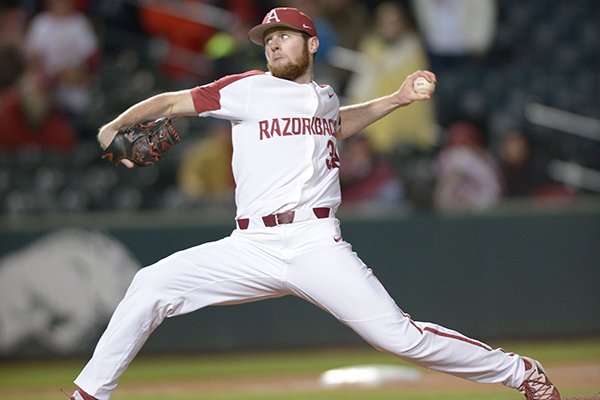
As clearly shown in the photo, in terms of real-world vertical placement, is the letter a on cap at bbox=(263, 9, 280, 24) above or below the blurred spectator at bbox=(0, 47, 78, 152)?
above

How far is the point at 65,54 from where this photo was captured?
1070 cm

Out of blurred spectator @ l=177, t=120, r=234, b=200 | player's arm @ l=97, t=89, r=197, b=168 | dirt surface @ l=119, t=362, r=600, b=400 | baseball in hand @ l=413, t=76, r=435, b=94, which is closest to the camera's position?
player's arm @ l=97, t=89, r=197, b=168

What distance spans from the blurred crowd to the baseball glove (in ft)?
16.7

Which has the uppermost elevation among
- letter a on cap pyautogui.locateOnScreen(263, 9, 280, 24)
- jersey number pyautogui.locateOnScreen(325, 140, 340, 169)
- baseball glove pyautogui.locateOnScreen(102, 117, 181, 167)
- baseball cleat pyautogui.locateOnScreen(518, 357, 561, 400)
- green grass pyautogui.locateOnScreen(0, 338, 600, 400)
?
letter a on cap pyautogui.locateOnScreen(263, 9, 280, 24)

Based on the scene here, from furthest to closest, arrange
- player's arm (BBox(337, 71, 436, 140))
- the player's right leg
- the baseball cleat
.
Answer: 1. player's arm (BBox(337, 71, 436, 140))
2. the baseball cleat
3. the player's right leg

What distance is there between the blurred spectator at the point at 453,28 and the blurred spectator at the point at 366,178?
1.85 metres

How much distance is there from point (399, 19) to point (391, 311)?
6470 millimetres

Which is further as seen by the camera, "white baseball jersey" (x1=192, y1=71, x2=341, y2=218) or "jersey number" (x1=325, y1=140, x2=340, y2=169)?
"jersey number" (x1=325, y1=140, x2=340, y2=169)

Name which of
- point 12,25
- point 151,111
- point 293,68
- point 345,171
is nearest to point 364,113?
point 293,68

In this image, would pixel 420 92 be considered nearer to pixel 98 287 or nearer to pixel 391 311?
pixel 391 311

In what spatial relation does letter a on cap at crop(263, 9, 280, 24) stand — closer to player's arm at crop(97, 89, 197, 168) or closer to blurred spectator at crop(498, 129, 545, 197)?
player's arm at crop(97, 89, 197, 168)

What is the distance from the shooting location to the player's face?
464 centimetres

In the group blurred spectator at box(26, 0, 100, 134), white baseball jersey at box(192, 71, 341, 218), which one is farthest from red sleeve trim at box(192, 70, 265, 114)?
blurred spectator at box(26, 0, 100, 134)

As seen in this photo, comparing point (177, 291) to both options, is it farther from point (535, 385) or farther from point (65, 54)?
point (65, 54)
